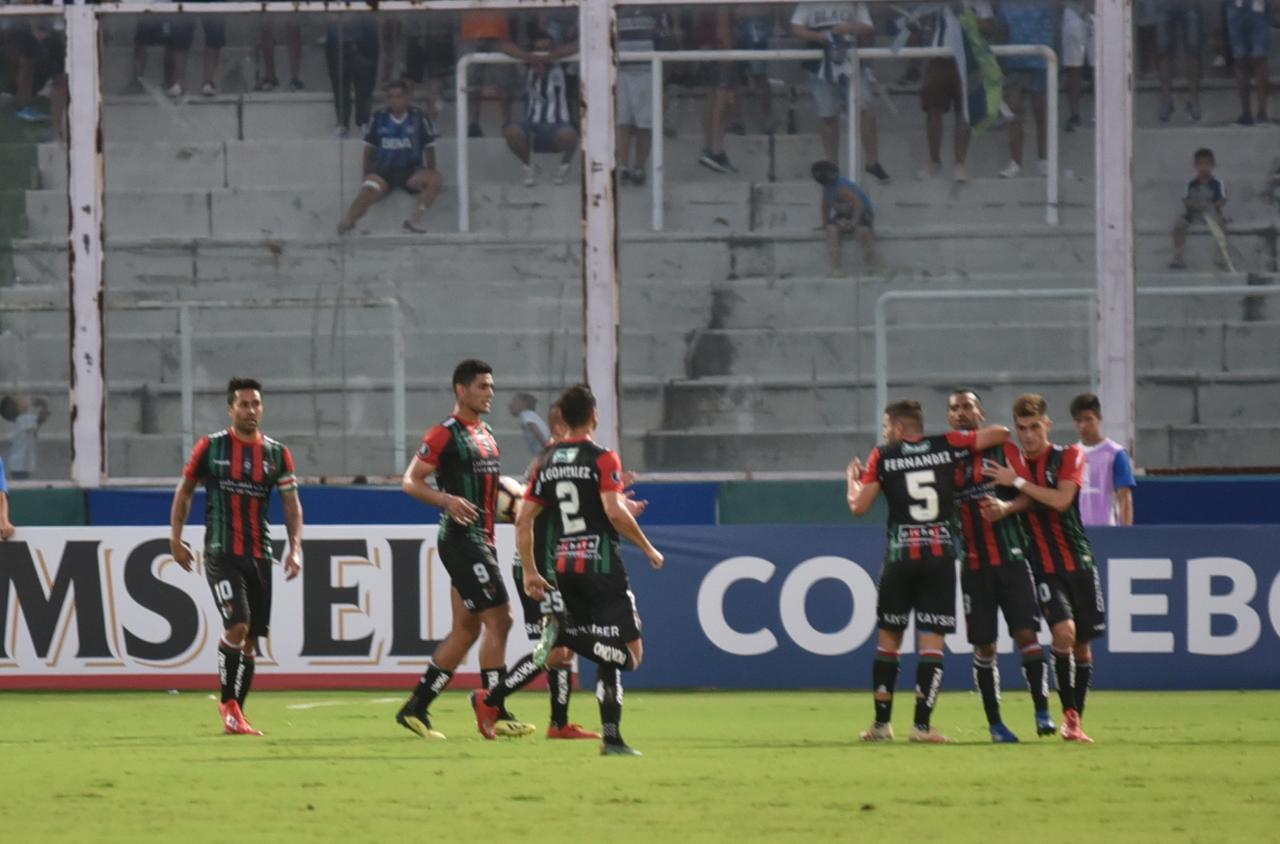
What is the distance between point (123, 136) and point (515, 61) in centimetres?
325

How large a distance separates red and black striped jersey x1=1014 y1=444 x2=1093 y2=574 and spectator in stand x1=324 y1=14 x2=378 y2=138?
866 cm

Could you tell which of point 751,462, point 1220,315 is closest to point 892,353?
point 751,462

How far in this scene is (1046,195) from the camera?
17938mm

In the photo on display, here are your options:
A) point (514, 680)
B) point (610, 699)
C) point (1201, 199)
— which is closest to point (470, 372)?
point (514, 680)

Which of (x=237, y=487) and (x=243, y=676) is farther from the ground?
(x=237, y=487)

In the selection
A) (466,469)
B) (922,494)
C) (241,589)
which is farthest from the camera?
(241,589)

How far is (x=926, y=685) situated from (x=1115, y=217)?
307 inches

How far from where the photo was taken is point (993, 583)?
11031mm

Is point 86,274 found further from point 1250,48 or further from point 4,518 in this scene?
point 1250,48

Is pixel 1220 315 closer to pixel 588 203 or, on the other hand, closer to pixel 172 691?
pixel 588 203

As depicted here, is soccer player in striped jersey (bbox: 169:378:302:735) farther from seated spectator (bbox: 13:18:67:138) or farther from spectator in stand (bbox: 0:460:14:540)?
seated spectator (bbox: 13:18:67:138)

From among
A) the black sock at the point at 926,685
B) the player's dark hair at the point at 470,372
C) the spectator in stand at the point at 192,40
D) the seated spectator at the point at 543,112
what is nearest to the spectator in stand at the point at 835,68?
the seated spectator at the point at 543,112

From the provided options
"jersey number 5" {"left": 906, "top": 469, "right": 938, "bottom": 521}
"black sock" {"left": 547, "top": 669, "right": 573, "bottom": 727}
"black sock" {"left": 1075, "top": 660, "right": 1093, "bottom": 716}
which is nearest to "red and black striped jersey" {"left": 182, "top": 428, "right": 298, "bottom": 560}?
"black sock" {"left": 547, "top": 669, "right": 573, "bottom": 727}

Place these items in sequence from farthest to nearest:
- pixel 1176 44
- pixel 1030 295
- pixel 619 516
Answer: pixel 1176 44 < pixel 1030 295 < pixel 619 516
